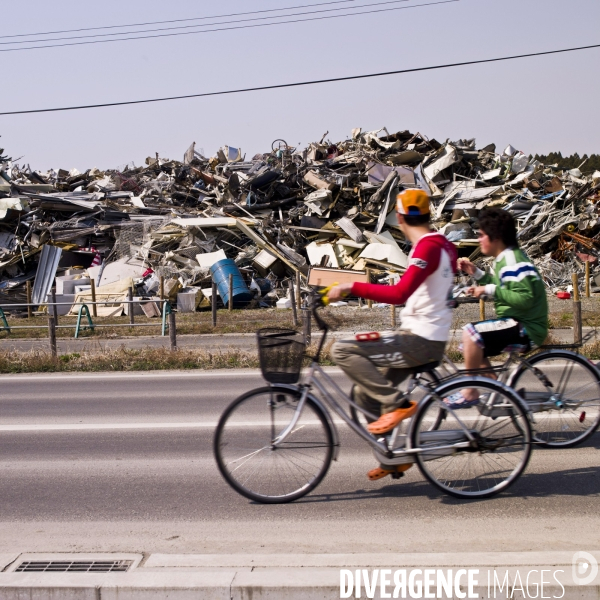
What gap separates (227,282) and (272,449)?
20.0m

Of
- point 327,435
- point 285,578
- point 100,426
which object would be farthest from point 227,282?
point 285,578

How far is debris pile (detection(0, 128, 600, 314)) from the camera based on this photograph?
2642cm

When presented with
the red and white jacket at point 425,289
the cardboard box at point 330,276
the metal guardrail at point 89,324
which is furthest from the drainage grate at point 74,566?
the cardboard box at point 330,276

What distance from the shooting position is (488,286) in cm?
538

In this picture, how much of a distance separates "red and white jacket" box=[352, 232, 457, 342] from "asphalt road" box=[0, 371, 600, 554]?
1.26m

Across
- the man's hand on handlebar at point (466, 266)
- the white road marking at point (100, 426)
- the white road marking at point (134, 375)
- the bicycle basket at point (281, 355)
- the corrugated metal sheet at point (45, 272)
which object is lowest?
the white road marking at point (100, 426)

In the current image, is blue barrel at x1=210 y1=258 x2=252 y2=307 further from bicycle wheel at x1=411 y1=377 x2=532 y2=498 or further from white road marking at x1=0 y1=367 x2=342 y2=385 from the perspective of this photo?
bicycle wheel at x1=411 y1=377 x2=532 y2=498

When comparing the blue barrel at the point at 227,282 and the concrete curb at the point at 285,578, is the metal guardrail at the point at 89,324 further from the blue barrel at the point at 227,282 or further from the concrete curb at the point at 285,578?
the concrete curb at the point at 285,578

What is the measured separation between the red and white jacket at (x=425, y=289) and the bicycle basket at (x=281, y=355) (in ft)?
1.81

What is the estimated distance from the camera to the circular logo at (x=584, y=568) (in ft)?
11.7

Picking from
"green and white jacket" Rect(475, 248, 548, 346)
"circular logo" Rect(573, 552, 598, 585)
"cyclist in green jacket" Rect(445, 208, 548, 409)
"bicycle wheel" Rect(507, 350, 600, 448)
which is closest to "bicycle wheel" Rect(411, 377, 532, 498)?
"cyclist in green jacket" Rect(445, 208, 548, 409)

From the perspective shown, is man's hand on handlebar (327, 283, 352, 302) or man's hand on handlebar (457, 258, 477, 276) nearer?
man's hand on handlebar (327, 283, 352, 302)

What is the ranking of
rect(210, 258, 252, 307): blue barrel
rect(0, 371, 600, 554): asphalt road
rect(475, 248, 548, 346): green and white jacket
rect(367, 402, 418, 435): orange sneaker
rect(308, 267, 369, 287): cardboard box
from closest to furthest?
rect(0, 371, 600, 554): asphalt road → rect(367, 402, 418, 435): orange sneaker → rect(475, 248, 548, 346): green and white jacket → rect(308, 267, 369, 287): cardboard box → rect(210, 258, 252, 307): blue barrel

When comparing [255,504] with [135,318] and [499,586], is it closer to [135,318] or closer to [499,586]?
[499,586]
